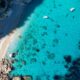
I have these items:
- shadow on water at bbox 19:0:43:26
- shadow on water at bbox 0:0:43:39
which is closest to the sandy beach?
shadow on water at bbox 0:0:43:39

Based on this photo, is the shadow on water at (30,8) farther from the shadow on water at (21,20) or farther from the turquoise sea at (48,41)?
the turquoise sea at (48,41)

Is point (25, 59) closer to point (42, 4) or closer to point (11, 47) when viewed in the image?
point (11, 47)

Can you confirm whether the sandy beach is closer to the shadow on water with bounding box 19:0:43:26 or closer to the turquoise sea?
the turquoise sea

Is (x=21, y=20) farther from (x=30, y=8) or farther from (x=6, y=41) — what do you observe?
(x=6, y=41)

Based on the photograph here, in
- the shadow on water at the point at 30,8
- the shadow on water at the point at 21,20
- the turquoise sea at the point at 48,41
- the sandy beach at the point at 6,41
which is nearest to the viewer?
the turquoise sea at the point at 48,41

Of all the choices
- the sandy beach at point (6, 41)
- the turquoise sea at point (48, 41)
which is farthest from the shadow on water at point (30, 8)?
the sandy beach at point (6, 41)

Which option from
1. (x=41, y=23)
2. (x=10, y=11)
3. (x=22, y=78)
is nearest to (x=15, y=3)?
(x=10, y=11)

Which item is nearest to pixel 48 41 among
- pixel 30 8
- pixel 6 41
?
pixel 6 41
